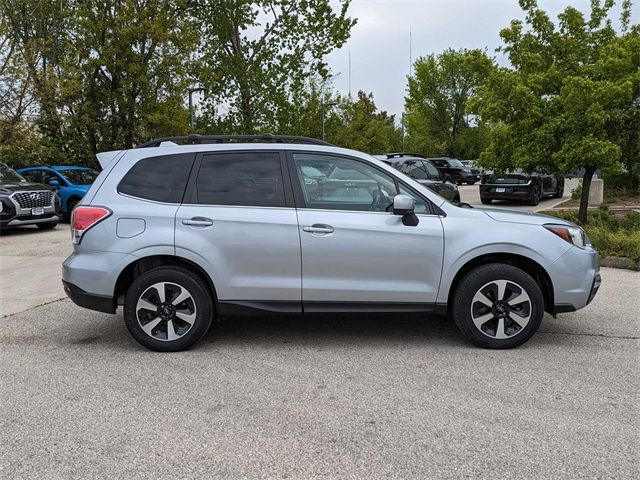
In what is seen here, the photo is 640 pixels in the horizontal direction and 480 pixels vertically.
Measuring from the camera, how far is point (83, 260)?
4.67 meters

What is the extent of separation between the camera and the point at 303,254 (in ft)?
15.0

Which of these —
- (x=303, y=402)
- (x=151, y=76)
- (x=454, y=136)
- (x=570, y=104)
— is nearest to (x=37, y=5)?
(x=151, y=76)

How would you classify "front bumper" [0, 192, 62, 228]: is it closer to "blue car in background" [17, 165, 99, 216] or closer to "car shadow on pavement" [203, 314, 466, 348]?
"blue car in background" [17, 165, 99, 216]

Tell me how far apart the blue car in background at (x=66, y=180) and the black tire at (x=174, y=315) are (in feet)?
39.5

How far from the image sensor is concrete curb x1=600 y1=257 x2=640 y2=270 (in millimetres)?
8340

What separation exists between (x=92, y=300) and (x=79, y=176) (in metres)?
13.2

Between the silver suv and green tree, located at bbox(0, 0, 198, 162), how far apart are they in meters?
15.9

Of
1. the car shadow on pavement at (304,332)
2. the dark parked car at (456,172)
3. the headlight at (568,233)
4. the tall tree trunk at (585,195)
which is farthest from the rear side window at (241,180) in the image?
the dark parked car at (456,172)

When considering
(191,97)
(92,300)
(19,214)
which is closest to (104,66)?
(191,97)

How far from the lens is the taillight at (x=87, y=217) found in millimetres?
4656

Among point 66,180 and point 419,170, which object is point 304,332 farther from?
point 66,180

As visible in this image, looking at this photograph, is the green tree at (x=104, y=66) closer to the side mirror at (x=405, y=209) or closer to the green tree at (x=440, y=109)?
the side mirror at (x=405, y=209)

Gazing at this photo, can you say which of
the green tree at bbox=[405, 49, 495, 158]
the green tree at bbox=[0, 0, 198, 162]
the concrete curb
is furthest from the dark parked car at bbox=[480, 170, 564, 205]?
the green tree at bbox=[405, 49, 495, 158]

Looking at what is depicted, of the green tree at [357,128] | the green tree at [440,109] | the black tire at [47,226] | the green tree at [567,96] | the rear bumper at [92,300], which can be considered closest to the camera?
the rear bumper at [92,300]
